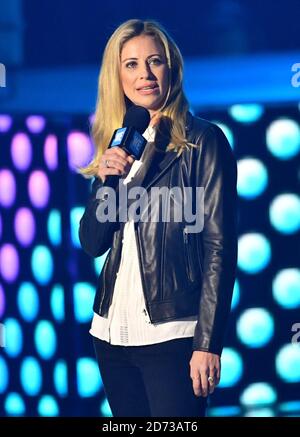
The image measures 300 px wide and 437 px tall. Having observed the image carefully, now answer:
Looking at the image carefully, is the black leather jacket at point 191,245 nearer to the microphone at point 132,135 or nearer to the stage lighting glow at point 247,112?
the microphone at point 132,135

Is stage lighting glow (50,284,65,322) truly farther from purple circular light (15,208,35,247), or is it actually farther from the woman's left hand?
the woman's left hand

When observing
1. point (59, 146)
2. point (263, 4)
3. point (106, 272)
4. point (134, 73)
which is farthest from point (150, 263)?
point (263, 4)

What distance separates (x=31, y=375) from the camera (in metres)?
2.46

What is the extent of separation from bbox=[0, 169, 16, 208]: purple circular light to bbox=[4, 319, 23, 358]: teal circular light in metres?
0.34

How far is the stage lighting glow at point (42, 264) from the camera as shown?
2.43 metres

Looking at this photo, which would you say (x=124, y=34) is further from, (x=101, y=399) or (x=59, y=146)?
(x=101, y=399)

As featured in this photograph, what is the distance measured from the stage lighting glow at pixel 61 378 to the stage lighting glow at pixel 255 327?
1.65 ft

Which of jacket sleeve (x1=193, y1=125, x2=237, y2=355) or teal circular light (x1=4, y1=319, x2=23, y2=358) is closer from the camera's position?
jacket sleeve (x1=193, y1=125, x2=237, y2=355)

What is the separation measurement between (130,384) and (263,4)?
1100 mm

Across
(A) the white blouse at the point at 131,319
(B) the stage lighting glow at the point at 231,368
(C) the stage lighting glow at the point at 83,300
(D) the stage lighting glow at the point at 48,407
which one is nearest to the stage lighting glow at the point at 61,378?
(D) the stage lighting glow at the point at 48,407

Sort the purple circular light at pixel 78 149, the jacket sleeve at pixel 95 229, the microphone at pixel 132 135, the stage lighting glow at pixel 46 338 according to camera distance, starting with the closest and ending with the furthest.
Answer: the microphone at pixel 132 135 < the jacket sleeve at pixel 95 229 < the purple circular light at pixel 78 149 < the stage lighting glow at pixel 46 338

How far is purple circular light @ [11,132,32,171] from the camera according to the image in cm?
246

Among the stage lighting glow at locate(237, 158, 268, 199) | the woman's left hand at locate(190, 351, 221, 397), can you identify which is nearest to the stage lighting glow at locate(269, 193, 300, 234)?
the stage lighting glow at locate(237, 158, 268, 199)

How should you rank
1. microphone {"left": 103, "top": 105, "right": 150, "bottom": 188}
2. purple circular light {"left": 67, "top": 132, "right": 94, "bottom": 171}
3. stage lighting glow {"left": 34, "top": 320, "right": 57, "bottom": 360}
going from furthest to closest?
stage lighting glow {"left": 34, "top": 320, "right": 57, "bottom": 360}, purple circular light {"left": 67, "top": 132, "right": 94, "bottom": 171}, microphone {"left": 103, "top": 105, "right": 150, "bottom": 188}
